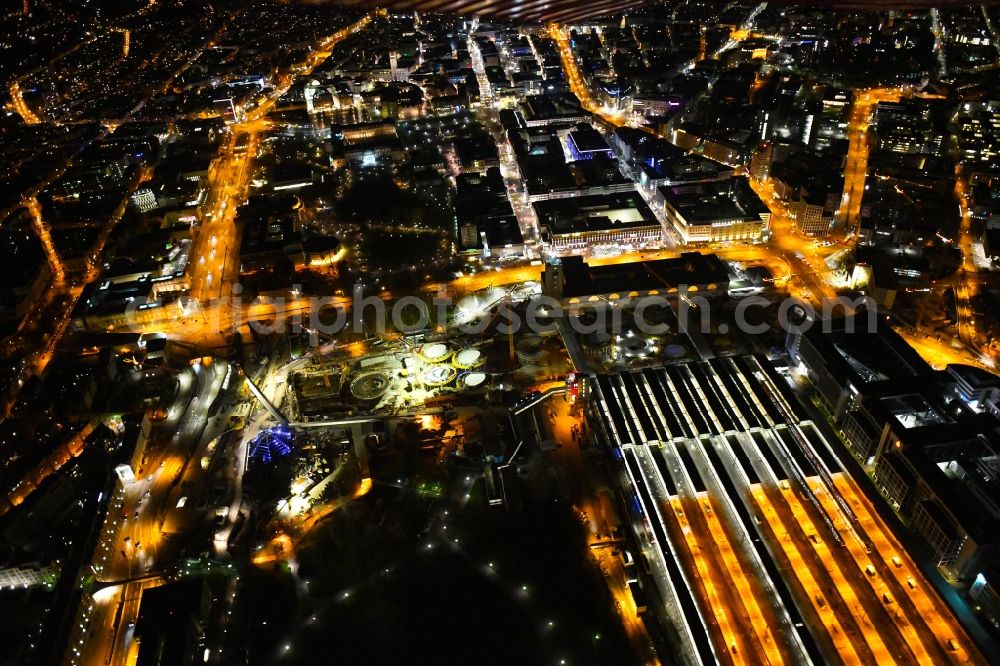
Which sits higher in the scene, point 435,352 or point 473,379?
point 435,352

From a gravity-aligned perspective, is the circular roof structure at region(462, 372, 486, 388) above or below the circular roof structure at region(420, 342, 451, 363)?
below

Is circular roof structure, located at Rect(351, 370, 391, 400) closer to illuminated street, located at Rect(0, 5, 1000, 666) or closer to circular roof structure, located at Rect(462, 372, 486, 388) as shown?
illuminated street, located at Rect(0, 5, 1000, 666)

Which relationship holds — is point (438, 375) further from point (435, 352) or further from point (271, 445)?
point (271, 445)

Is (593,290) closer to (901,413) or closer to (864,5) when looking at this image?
(901,413)

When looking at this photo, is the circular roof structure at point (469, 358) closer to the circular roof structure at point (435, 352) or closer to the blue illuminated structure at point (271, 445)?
the circular roof structure at point (435, 352)

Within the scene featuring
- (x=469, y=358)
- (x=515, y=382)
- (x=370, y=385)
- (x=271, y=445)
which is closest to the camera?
(x=271, y=445)

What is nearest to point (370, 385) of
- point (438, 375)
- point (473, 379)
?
point (438, 375)

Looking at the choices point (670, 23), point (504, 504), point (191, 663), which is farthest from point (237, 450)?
point (670, 23)

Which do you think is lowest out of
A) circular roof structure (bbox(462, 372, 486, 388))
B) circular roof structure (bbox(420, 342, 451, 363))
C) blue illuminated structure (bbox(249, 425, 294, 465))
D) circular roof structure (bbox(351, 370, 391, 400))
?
circular roof structure (bbox(462, 372, 486, 388))

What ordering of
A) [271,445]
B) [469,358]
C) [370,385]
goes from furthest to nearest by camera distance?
[469,358] < [370,385] < [271,445]

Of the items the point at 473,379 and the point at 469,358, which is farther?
the point at 469,358

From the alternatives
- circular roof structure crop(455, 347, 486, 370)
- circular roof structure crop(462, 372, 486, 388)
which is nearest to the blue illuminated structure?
circular roof structure crop(462, 372, 486, 388)
